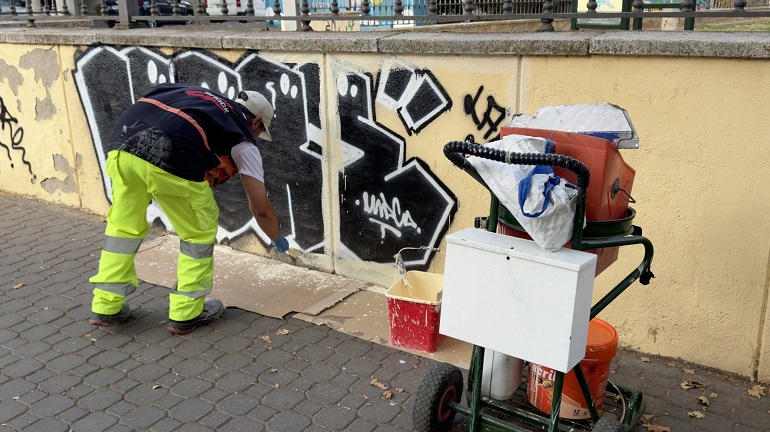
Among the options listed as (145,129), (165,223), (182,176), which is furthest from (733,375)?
(165,223)

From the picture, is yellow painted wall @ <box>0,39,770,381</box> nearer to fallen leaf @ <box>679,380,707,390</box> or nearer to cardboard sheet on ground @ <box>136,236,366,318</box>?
fallen leaf @ <box>679,380,707,390</box>

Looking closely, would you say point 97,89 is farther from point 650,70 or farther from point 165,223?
point 650,70

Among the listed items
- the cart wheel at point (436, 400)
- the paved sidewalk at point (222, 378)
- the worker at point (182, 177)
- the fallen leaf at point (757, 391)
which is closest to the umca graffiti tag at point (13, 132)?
the paved sidewalk at point (222, 378)

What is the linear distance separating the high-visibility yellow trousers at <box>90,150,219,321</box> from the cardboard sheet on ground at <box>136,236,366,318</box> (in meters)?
0.53

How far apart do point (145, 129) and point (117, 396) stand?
4.98 ft

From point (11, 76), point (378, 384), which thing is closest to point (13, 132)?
point (11, 76)

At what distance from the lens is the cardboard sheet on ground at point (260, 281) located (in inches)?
191

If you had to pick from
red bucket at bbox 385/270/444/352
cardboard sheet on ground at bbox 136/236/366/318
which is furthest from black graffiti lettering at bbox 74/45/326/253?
red bucket at bbox 385/270/444/352

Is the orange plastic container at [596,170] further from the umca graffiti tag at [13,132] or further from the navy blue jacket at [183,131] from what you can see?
the umca graffiti tag at [13,132]

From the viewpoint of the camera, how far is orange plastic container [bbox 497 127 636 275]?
2.79 m

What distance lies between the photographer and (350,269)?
5.29 meters

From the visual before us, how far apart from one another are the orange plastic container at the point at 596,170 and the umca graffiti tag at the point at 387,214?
75.2 inches

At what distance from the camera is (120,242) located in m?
4.36

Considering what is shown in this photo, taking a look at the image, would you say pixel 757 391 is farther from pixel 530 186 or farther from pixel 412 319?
pixel 530 186
